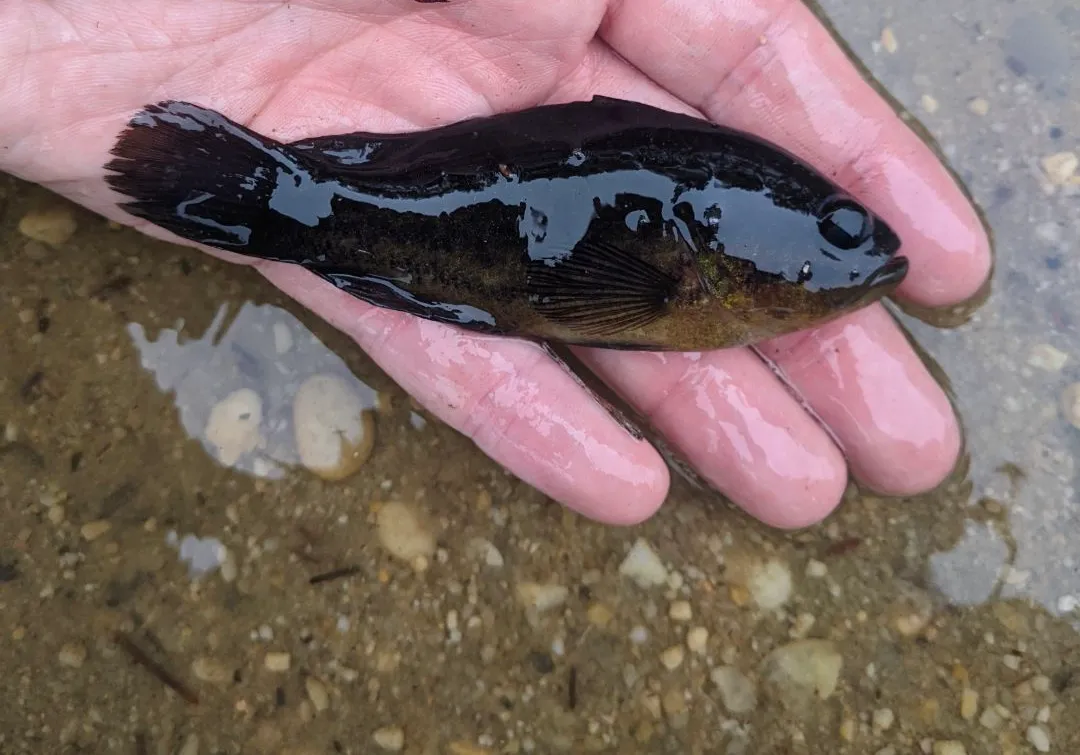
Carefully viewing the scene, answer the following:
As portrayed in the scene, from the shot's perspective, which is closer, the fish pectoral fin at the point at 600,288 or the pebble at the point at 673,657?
the fish pectoral fin at the point at 600,288

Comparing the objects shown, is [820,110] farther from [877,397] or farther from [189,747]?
[189,747]

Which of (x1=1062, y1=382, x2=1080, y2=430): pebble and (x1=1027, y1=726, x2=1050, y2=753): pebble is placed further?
(x1=1062, y1=382, x2=1080, y2=430): pebble

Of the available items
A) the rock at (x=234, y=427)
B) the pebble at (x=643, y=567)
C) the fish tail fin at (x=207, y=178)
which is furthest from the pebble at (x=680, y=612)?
the fish tail fin at (x=207, y=178)

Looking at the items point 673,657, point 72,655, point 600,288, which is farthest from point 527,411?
point 72,655

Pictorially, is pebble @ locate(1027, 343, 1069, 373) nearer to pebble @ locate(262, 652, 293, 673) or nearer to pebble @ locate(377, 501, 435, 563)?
pebble @ locate(377, 501, 435, 563)

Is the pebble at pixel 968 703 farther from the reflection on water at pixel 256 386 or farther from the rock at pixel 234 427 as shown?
the rock at pixel 234 427

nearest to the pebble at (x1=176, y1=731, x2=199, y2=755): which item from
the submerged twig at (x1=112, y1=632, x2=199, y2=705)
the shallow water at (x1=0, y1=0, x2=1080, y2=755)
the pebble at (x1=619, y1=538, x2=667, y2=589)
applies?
the shallow water at (x1=0, y1=0, x2=1080, y2=755)

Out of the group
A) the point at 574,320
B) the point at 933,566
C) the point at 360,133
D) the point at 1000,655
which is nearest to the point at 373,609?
the point at 574,320
